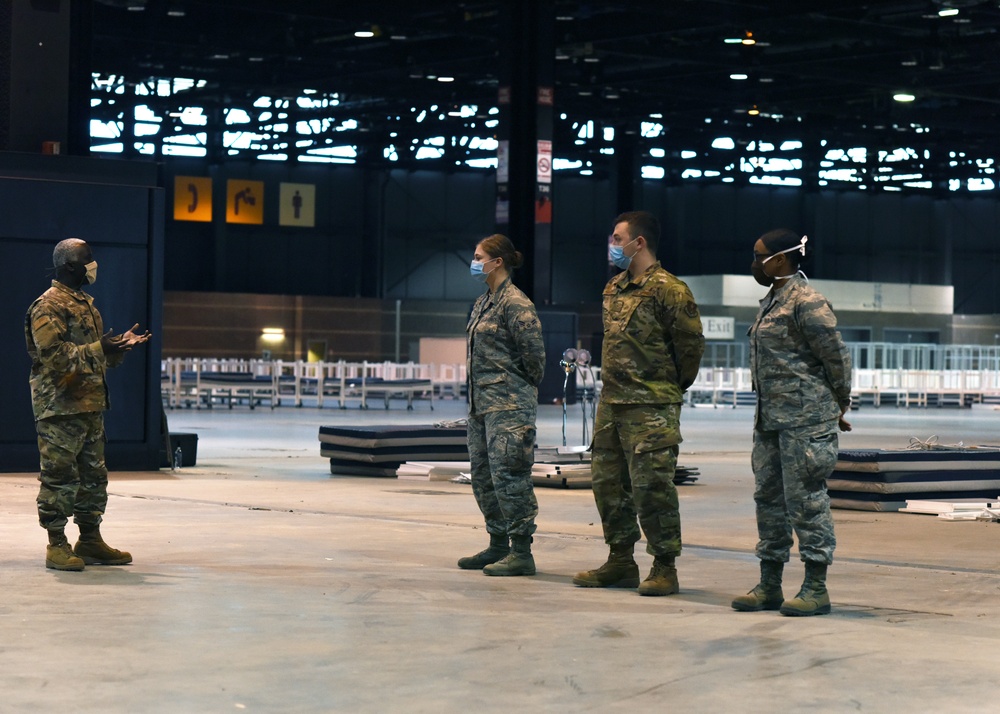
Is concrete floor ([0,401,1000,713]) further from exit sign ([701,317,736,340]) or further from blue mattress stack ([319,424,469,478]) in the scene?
exit sign ([701,317,736,340])

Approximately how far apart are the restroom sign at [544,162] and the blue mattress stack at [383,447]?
43.5ft

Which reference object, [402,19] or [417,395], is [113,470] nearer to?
[402,19]

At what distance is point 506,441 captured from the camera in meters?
8.47

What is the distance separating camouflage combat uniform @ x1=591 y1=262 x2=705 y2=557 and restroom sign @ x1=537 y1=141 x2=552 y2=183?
21.4 m

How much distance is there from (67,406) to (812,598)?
412 cm

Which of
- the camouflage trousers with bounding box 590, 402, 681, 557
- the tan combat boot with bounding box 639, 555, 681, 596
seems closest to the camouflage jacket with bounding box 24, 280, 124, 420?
the camouflage trousers with bounding box 590, 402, 681, 557

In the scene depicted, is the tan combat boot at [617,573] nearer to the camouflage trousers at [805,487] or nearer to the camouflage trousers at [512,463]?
the camouflage trousers at [512,463]

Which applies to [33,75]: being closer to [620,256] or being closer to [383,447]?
[383,447]

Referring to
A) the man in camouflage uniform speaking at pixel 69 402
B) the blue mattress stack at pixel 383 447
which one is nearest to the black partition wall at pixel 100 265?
the blue mattress stack at pixel 383 447

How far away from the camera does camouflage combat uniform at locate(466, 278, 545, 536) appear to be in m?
8.49

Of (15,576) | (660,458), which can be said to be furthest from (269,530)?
(660,458)

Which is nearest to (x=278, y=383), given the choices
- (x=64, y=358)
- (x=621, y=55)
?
(x=621, y=55)

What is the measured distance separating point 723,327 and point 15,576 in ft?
123

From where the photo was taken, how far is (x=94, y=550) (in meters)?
8.66
